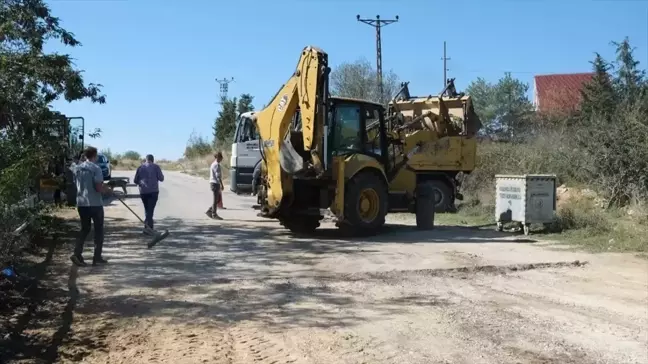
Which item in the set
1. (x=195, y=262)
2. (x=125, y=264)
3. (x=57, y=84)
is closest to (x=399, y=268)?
(x=195, y=262)

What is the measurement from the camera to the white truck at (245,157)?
869 inches

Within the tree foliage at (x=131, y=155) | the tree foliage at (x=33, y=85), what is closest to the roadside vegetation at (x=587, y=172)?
the tree foliage at (x=33, y=85)

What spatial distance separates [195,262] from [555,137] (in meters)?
15.7

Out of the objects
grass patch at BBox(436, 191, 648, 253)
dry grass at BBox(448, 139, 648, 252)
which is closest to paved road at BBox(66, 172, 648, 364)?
grass patch at BBox(436, 191, 648, 253)

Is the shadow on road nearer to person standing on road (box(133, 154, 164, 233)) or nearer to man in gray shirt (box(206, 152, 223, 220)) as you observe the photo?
person standing on road (box(133, 154, 164, 233))

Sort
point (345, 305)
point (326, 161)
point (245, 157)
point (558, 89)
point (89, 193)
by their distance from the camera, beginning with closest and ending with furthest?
point (345, 305) < point (89, 193) < point (326, 161) < point (245, 157) < point (558, 89)

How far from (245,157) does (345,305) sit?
1472 cm

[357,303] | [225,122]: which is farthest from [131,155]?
[357,303]

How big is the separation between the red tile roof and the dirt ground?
32.8 metres

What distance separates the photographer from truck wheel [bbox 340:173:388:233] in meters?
13.8

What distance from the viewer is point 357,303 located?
8.02m

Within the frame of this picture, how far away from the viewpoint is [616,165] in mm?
18156

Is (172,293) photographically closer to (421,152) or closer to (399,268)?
(399,268)

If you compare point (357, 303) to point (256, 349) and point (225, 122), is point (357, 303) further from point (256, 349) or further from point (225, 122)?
point (225, 122)
